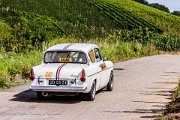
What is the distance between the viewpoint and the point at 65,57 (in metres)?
14.5

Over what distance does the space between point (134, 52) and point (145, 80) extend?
699 inches

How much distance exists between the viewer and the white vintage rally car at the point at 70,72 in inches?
531

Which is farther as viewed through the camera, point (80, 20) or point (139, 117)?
point (80, 20)

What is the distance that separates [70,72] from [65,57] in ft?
3.68

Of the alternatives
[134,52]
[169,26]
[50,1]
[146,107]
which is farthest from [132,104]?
[169,26]

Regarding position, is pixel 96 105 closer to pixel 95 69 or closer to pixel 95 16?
pixel 95 69

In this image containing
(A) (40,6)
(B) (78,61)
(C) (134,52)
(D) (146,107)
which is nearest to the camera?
(D) (146,107)

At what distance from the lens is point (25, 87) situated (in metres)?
17.0

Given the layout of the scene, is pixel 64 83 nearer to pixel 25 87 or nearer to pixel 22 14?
pixel 25 87

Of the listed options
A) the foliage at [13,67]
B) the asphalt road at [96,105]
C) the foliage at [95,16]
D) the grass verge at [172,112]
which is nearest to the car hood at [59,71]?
the asphalt road at [96,105]

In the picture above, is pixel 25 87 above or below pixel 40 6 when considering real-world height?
below

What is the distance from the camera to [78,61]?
14461mm

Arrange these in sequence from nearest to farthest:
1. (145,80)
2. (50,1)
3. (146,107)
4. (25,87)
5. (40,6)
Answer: (146,107), (25,87), (145,80), (40,6), (50,1)

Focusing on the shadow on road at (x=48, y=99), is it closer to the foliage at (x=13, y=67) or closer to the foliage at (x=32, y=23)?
the foliage at (x=13, y=67)
